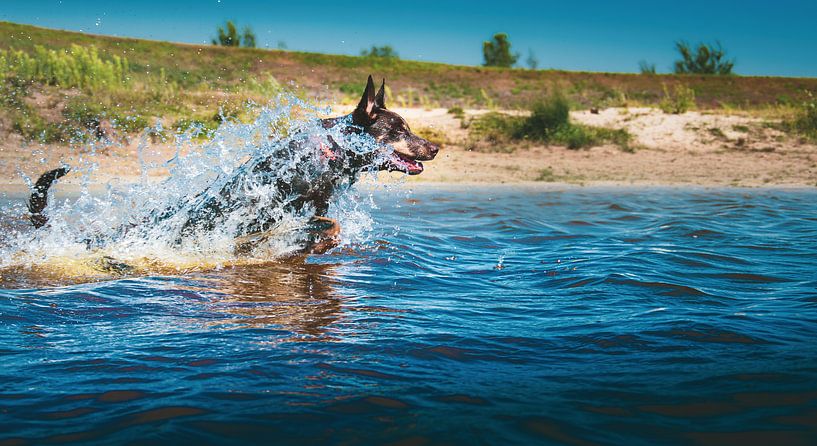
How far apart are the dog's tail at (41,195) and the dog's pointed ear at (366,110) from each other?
101 inches

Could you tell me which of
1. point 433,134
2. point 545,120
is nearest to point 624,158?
point 545,120

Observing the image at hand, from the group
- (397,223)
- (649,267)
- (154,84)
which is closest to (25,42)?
(154,84)

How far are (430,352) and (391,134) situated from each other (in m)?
3.48

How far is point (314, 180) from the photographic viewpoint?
6867 millimetres

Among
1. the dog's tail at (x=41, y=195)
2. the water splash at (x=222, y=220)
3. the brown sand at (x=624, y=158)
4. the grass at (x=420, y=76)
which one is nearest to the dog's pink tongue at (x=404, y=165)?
the water splash at (x=222, y=220)

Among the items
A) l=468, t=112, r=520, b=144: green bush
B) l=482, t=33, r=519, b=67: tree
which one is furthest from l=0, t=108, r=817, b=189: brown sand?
l=482, t=33, r=519, b=67: tree

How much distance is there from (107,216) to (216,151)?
4.29 ft

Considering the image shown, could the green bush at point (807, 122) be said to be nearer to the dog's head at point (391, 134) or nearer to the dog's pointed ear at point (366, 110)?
the dog's head at point (391, 134)

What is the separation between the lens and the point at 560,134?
1859 centimetres

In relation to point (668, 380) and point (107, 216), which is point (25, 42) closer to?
point (107, 216)

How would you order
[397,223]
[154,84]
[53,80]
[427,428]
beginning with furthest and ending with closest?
[154,84]
[53,80]
[397,223]
[427,428]

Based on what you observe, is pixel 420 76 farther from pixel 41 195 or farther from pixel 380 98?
pixel 41 195

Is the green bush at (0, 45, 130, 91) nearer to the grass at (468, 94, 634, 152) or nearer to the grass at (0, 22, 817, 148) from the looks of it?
the grass at (0, 22, 817, 148)

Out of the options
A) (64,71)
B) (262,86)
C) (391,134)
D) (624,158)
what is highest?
(64,71)
